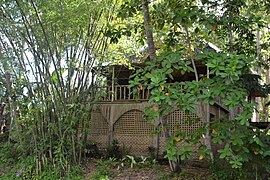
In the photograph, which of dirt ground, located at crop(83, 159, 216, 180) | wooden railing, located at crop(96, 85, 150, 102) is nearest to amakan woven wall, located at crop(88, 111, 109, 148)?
wooden railing, located at crop(96, 85, 150, 102)

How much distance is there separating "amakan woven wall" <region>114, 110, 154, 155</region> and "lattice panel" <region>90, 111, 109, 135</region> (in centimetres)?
30

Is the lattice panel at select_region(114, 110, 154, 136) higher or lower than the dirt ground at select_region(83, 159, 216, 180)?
higher

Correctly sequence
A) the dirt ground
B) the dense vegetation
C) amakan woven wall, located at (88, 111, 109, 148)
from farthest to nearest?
amakan woven wall, located at (88, 111, 109, 148)
the dirt ground
the dense vegetation

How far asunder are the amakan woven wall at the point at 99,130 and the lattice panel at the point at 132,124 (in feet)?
1.05

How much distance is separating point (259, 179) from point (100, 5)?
159 inches

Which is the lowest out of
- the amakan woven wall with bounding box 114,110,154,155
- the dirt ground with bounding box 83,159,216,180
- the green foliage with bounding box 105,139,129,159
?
the dirt ground with bounding box 83,159,216,180

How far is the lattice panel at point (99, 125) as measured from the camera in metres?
7.89

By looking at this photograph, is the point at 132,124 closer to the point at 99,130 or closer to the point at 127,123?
the point at 127,123

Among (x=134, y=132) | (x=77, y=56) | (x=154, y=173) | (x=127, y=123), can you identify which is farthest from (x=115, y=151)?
(x=77, y=56)

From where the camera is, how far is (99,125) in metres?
7.97

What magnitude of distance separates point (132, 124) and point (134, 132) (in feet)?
0.74

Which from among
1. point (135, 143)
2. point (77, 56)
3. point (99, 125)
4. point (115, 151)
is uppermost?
point (77, 56)

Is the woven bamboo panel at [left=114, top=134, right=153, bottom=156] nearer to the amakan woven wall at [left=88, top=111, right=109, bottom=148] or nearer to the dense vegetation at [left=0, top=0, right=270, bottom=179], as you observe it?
the amakan woven wall at [left=88, top=111, right=109, bottom=148]

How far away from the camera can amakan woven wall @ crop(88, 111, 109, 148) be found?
782 cm
